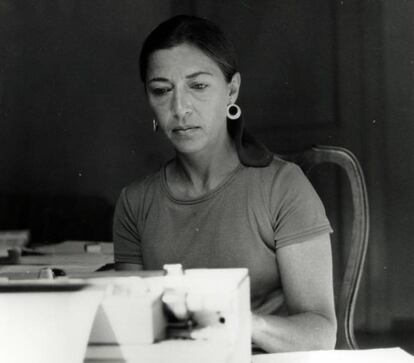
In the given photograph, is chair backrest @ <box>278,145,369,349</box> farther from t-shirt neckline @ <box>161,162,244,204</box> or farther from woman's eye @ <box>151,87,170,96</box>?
woman's eye @ <box>151,87,170,96</box>

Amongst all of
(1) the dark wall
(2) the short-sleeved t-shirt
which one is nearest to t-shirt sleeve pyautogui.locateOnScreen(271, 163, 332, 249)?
(2) the short-sleeved t-shirt

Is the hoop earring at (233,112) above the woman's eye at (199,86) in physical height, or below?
below

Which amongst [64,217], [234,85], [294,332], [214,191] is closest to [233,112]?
[234,85]

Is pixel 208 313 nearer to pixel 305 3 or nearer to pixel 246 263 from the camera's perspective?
pixel 246 263

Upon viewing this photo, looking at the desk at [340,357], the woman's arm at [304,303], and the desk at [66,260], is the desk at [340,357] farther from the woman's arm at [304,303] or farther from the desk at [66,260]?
the desk at [66,260]

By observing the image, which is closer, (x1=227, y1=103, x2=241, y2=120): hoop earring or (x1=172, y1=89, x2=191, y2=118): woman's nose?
(x1=172, y1=89, x2=191, y2=118): woman's nose

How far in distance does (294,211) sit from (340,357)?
328mm

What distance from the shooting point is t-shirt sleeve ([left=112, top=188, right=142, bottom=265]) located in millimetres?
1337

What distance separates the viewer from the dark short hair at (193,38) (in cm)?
121

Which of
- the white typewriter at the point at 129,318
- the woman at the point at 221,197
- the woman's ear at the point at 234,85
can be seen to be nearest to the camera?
the white typewriter at the point at 129,318

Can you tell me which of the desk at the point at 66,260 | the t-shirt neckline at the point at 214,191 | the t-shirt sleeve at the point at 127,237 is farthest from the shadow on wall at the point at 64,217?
the t-shirt neckline at the point at 214,191

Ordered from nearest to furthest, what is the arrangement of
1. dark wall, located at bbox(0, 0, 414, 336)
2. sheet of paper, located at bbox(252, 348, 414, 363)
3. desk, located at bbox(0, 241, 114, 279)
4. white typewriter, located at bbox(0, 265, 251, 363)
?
white typewriter, located at bbox(0, 265, 251, 363) → sheet of paper, located at bbox(252, 348, 414, 363) → desk, located at bbox(0, 241, 114, 279) → dark wall, located at bbox(0, 0, 414, 336)

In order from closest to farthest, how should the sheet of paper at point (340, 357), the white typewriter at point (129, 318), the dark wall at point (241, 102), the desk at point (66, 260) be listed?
the white typewriter at point (129, 318) < the sheet of paper at point (340, 357) < the desk at point (66, 260) < the dark wall at point (241, 102)

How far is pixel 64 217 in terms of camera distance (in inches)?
77.0
